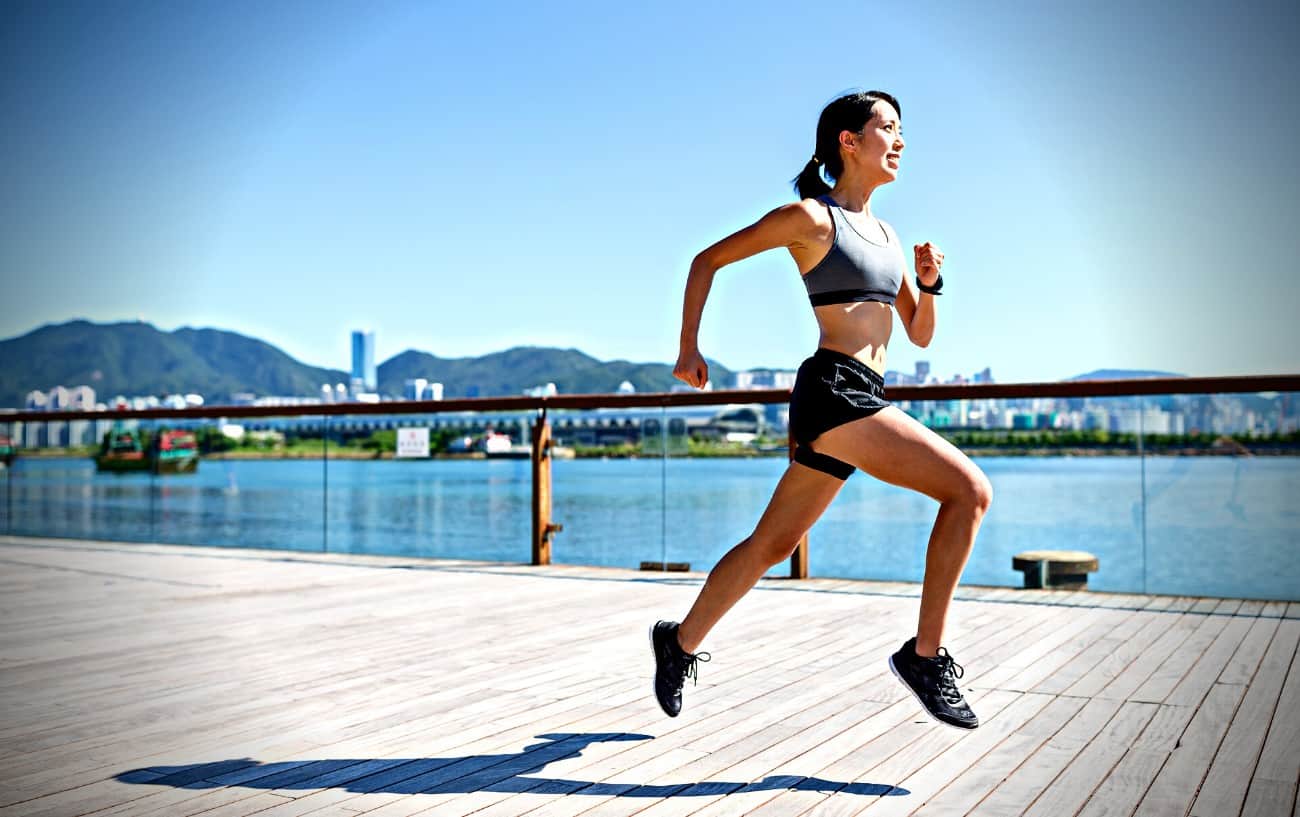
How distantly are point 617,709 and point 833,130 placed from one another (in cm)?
148

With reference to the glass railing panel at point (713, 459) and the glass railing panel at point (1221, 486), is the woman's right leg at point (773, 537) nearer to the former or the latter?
the glass railing panel at point (1221, 486)

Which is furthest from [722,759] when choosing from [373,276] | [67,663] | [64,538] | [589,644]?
[373,276]

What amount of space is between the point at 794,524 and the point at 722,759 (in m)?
0.51

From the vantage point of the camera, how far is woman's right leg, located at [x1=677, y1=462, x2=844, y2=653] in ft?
7.49

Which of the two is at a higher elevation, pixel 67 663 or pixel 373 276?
pixel 373 276

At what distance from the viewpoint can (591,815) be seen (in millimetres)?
1878

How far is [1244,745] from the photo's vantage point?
2.31 meters

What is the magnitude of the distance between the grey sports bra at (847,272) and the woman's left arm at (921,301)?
0.68ft

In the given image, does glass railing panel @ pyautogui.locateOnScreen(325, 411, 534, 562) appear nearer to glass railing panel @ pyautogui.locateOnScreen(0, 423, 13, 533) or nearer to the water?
the water

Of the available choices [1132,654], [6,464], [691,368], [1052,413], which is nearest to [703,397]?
[1052,413]

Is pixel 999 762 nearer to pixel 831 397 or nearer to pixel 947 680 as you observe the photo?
pixel 947 680

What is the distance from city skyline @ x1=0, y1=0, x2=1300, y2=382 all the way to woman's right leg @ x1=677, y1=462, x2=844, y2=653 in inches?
1892

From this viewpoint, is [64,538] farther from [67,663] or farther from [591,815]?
[591,815]

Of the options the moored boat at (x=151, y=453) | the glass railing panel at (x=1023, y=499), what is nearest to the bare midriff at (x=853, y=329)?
the glass railing panel at (x=1023, y=499)
